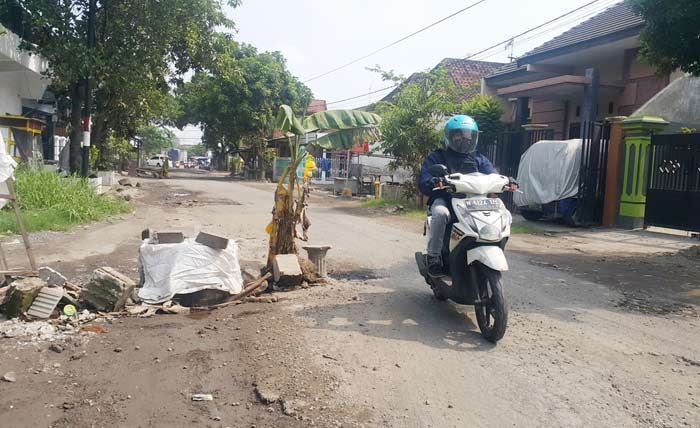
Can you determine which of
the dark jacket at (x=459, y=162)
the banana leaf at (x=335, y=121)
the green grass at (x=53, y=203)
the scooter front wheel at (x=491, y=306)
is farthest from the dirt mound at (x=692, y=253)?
the green grass at (x=53, y=203)

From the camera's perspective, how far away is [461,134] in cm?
561

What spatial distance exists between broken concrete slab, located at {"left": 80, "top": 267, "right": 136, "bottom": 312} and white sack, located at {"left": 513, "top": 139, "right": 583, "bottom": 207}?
37.5 ft

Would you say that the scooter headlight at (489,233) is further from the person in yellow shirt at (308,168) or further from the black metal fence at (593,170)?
the black metal fence at (593,170)

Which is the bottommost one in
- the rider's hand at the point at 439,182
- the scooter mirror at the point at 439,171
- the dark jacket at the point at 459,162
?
the rider's hand at the point at 439,182

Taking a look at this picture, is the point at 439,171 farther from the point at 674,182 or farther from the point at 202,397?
the point at 674,182

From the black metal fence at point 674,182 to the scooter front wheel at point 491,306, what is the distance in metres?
8.82

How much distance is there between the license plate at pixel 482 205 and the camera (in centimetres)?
488

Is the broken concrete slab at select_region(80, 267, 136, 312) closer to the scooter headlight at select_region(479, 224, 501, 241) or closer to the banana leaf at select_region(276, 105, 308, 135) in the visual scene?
the banana leaf at select_region(276, 105, 308, 135)

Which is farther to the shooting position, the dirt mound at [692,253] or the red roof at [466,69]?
the red roof at [466,69]

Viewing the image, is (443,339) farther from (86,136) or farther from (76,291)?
(86,136)

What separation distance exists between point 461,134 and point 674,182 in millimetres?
8801

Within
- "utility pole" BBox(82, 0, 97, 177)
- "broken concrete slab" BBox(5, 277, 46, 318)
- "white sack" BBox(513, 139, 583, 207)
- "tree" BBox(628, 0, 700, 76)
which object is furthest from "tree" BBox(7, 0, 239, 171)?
"tree" BBox(628, 0, 700, 76)

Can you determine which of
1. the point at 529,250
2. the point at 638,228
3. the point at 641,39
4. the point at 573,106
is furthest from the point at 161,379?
the point at 573,106

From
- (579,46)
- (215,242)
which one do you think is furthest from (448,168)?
(579,46)
